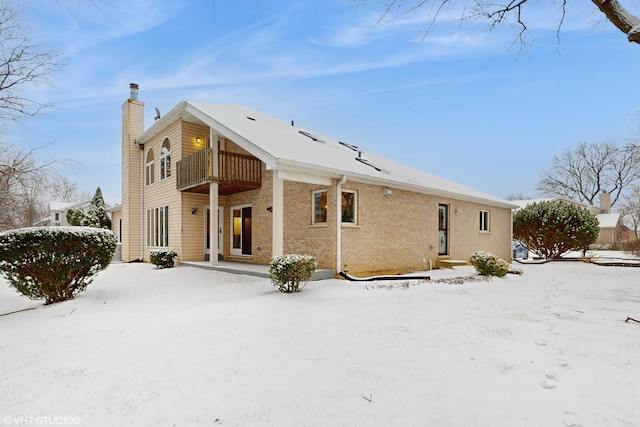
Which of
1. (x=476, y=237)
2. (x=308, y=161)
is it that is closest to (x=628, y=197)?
(x=476, y=237)

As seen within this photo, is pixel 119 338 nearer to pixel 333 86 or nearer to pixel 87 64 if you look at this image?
pixel 87 64

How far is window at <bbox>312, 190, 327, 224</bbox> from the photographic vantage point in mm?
10516

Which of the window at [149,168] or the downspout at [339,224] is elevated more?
the window at [149,168]

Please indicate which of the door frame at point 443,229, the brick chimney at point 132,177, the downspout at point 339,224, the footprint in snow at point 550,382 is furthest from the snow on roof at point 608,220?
the footprint in snow at point 550,382

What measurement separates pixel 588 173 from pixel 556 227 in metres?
31.1

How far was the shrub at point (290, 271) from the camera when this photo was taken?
7094 mm

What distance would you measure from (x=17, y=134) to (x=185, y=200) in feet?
23.2

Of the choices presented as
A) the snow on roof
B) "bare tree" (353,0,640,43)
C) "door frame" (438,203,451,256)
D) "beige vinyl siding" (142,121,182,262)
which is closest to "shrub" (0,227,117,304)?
"beige vinyl siding" (142,121,182,262)

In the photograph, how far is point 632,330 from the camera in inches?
186

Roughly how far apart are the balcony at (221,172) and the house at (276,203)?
0.12 feet

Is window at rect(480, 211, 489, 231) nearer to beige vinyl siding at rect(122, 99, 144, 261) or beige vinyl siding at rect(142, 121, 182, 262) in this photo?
beige vinyl siding at rect(142, 121, 182, 262)

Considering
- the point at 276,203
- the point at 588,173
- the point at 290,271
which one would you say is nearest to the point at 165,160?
the point at 276,203

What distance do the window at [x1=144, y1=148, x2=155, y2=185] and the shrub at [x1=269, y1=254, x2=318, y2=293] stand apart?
37.3ft

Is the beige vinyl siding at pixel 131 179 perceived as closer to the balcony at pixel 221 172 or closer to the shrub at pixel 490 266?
the balcony at pixel 221 172
